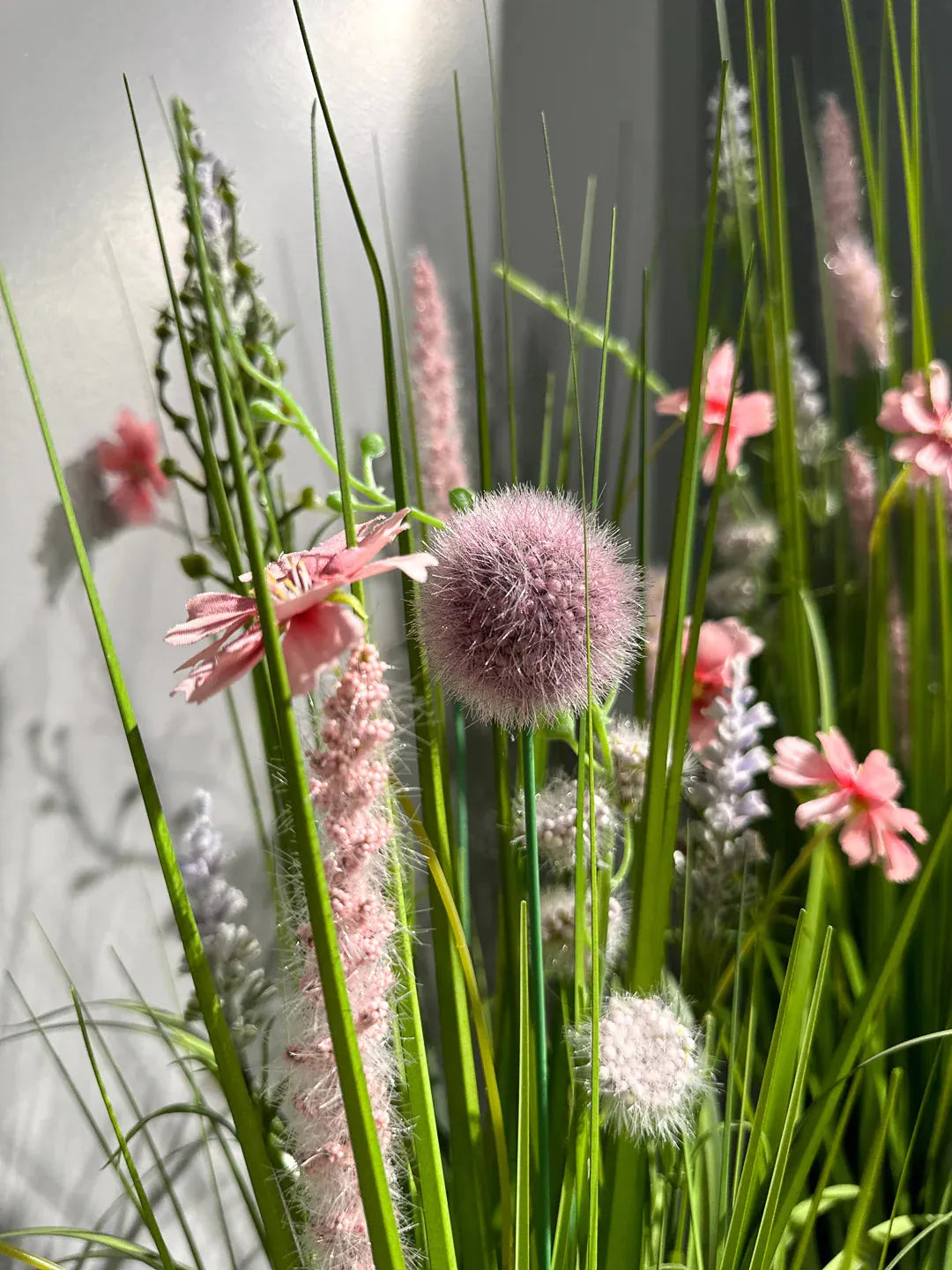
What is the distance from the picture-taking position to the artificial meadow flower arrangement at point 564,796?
349 millimetres

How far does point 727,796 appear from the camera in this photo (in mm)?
570

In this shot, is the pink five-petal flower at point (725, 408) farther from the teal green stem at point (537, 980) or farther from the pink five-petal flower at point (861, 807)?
the teal green stem at point (537, 980)

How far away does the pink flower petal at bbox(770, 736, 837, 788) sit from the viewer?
0.52 metres

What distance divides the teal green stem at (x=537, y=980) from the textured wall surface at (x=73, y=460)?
1.04 feet

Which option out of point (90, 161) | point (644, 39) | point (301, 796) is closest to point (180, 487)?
point (90, 161)

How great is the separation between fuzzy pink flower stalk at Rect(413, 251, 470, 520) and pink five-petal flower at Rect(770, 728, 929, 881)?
325mm

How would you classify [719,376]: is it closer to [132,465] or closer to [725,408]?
[725,408]

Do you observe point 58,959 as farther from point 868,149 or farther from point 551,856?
point 868,149

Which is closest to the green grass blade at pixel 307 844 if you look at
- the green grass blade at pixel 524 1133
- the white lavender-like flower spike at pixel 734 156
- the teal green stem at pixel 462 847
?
the green grass blade at pixel 524 1133

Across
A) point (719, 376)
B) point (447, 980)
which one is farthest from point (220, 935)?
point (719, 376)

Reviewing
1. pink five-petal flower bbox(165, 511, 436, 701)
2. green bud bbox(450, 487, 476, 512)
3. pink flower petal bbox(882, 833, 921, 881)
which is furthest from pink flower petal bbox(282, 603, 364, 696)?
pink flower petal bbox(882, 833, 921, 881)

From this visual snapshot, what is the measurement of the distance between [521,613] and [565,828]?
16 cm

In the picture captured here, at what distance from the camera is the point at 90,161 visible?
0.57 m

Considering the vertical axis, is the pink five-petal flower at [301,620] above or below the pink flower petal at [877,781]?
above
